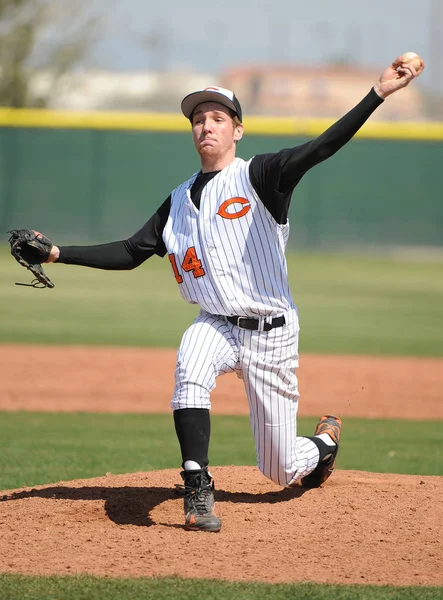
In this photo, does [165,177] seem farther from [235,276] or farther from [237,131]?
[235,276]

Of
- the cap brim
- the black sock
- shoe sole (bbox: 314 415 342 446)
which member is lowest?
shoe sole (bbox: 314 415 342 446)

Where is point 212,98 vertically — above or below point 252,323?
above

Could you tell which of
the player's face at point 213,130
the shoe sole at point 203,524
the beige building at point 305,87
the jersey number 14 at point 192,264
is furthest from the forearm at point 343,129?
the beige building at point 305,87

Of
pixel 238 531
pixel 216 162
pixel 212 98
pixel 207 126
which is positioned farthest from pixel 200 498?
pixel 212 98

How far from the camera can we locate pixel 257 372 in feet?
13.1

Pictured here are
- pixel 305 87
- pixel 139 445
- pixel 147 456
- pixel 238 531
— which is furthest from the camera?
pixel 305 87

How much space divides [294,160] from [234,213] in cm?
36

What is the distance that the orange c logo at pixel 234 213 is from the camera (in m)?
3.95

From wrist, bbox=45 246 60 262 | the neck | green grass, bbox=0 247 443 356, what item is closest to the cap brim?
the neck

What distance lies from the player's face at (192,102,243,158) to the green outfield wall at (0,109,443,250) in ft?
61.8

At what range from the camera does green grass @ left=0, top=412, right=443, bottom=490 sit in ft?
18.7

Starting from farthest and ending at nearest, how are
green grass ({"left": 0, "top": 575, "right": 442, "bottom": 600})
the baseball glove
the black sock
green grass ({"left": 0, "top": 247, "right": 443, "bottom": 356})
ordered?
1. green grass ({"left": 0, "top": 247, "right": 443, "bottom": 356})
2. the baseball glove
3. the black sock
4. green grass ({"left": 0, "top": 575, "right": 442, "bottom": 600})

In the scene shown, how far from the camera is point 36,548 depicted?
3.70m

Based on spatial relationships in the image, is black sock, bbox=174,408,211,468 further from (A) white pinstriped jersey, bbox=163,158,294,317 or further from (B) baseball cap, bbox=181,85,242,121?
(B) baseball cap, bbox=181,85,242,121
